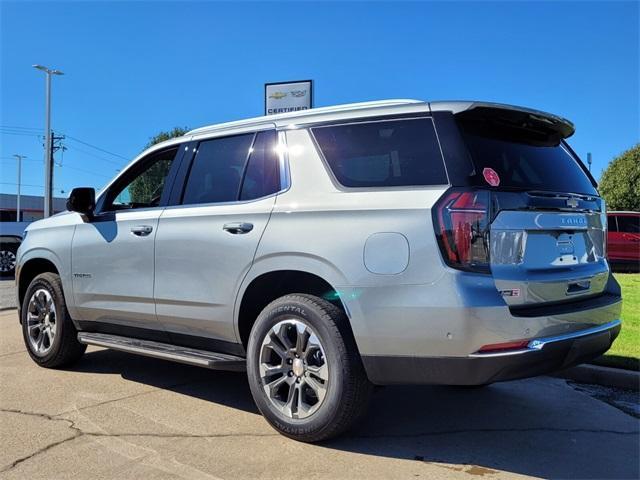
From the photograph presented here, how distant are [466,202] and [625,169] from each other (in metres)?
32.4

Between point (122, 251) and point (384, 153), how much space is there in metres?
2.38

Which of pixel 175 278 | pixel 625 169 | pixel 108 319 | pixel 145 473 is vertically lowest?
pixel 145 473

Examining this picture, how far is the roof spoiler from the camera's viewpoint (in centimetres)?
335

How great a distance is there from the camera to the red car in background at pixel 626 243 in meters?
17.8

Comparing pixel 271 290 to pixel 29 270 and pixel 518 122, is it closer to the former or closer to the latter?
pixel 518 122

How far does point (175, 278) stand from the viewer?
14.0ft

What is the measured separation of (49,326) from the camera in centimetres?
539

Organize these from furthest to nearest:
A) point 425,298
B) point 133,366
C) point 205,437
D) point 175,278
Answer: point 133,366 → point 175,278 → point 205,437 → point 425,298

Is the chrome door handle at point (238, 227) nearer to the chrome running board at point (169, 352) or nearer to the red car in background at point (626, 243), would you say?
the chrome running board at point (169, 352)

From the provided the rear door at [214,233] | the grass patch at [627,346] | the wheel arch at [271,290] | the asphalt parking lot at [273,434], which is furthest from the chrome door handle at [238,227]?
the grass patch at [627,346]

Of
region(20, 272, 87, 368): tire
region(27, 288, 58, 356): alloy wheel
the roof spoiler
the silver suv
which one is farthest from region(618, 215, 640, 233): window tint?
region(27, 288, 58, 356): alloy wheel

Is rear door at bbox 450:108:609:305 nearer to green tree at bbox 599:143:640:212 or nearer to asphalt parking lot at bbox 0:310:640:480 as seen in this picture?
asphalt parking lot at bbox 0:310:640:480

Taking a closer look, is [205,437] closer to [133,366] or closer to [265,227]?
[265,227]

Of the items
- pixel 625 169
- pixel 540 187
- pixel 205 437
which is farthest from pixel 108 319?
pixel 625 169
